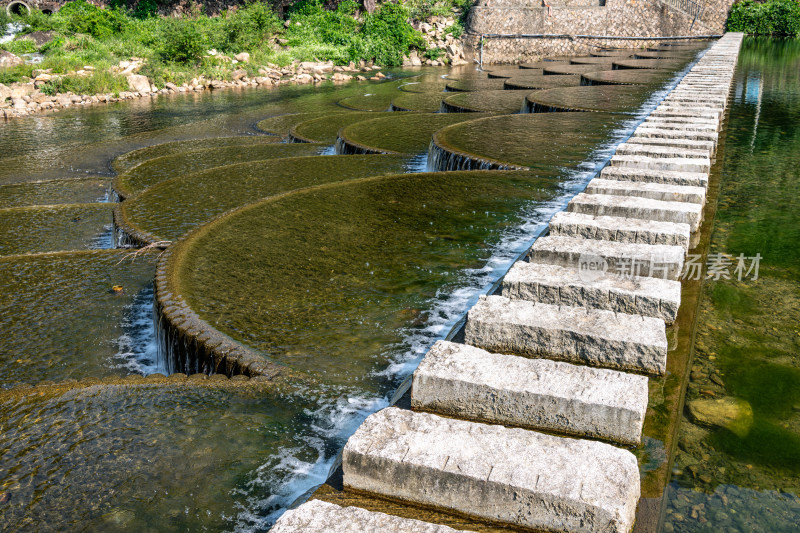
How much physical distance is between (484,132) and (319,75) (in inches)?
737

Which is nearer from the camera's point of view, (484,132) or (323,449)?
(323,449)

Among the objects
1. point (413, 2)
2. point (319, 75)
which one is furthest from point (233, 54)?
point (413, 2)

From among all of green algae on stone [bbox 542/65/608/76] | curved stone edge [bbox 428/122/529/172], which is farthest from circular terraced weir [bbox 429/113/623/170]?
green algae on stone [bbox 542/65/608/76]

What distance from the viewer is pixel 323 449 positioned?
3168mm

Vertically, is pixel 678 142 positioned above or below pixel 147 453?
above

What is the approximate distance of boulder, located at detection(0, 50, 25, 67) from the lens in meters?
23.4

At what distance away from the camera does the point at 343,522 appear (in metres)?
2.11

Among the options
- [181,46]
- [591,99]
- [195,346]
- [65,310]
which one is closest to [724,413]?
[195,346]

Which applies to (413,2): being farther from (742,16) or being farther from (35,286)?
(35,286)

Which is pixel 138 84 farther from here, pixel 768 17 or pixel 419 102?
pixel 768 17

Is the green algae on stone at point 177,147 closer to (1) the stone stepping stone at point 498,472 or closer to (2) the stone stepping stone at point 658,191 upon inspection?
(2) the stone stepping stone at point 658,191

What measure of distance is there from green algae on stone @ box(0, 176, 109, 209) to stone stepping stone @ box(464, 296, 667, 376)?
8114 millimetres

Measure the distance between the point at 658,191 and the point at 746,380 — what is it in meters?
1.85

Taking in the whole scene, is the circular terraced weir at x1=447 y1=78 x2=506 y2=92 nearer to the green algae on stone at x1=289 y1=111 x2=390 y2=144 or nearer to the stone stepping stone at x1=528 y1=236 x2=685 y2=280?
the green algae on stone at x1=289 y1=111 x2=390 y2=144
